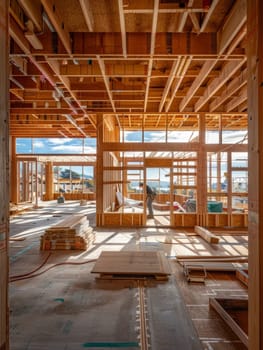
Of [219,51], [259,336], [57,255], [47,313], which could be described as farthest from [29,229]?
[259,336]

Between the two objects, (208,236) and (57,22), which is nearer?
(57,22)

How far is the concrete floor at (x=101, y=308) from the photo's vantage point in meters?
2.76

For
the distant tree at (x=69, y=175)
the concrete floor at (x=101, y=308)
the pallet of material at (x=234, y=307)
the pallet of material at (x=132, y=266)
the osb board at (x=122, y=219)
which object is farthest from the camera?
the distant tree at (x=69, y=175)

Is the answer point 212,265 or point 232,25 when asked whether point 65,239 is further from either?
point 232,25

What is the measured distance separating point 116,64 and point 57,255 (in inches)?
184

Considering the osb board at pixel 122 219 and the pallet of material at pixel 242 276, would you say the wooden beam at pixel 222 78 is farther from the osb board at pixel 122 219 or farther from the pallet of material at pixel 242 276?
the osb board at pixel 122 219

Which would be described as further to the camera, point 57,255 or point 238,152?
point 238,152

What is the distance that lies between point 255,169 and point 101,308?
3075 mm

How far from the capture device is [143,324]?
121 inches

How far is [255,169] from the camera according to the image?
121 cm

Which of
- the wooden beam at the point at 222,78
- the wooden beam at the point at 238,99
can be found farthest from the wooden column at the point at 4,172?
the wooden beam at the point at 238,99

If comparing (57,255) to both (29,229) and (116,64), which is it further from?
(116,64)

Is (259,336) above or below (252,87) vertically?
below

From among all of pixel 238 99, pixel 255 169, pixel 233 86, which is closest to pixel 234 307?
pixel 255 169
